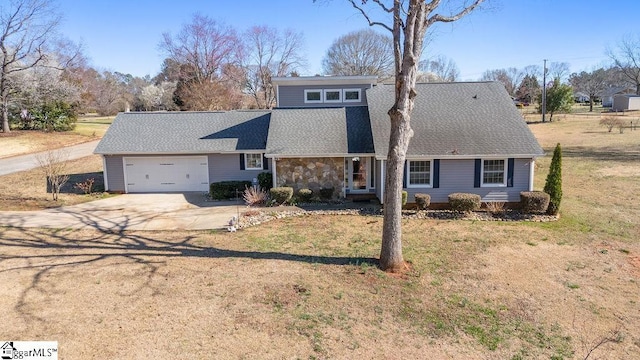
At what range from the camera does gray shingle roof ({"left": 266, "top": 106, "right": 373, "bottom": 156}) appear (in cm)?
1800

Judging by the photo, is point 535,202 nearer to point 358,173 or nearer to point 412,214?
point 412,214

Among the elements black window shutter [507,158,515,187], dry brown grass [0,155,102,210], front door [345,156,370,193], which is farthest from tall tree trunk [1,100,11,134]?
black window shutter [507,158,515,187]

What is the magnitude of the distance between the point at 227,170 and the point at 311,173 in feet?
15.2

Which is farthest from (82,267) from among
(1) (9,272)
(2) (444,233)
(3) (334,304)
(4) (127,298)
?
(2) (444,233)

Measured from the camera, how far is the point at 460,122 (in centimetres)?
1792

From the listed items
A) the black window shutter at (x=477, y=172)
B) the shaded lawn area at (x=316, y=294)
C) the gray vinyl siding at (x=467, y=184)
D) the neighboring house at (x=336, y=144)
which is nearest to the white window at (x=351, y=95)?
the neighboring house at (x=336, y=144)

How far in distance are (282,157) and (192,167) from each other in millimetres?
5350

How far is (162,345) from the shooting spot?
6.71 m

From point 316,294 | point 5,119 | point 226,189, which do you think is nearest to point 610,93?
point 226,189

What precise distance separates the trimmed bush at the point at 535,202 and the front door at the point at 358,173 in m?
6.57

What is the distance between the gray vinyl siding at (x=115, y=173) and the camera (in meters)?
20.0

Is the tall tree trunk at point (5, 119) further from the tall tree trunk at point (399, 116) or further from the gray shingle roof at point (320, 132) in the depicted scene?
the tall tree trunk at point (399, 116)

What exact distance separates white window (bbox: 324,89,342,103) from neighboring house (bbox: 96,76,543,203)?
5 centimetres

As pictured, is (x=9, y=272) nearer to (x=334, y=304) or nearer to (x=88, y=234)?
(x=88, y=234)
